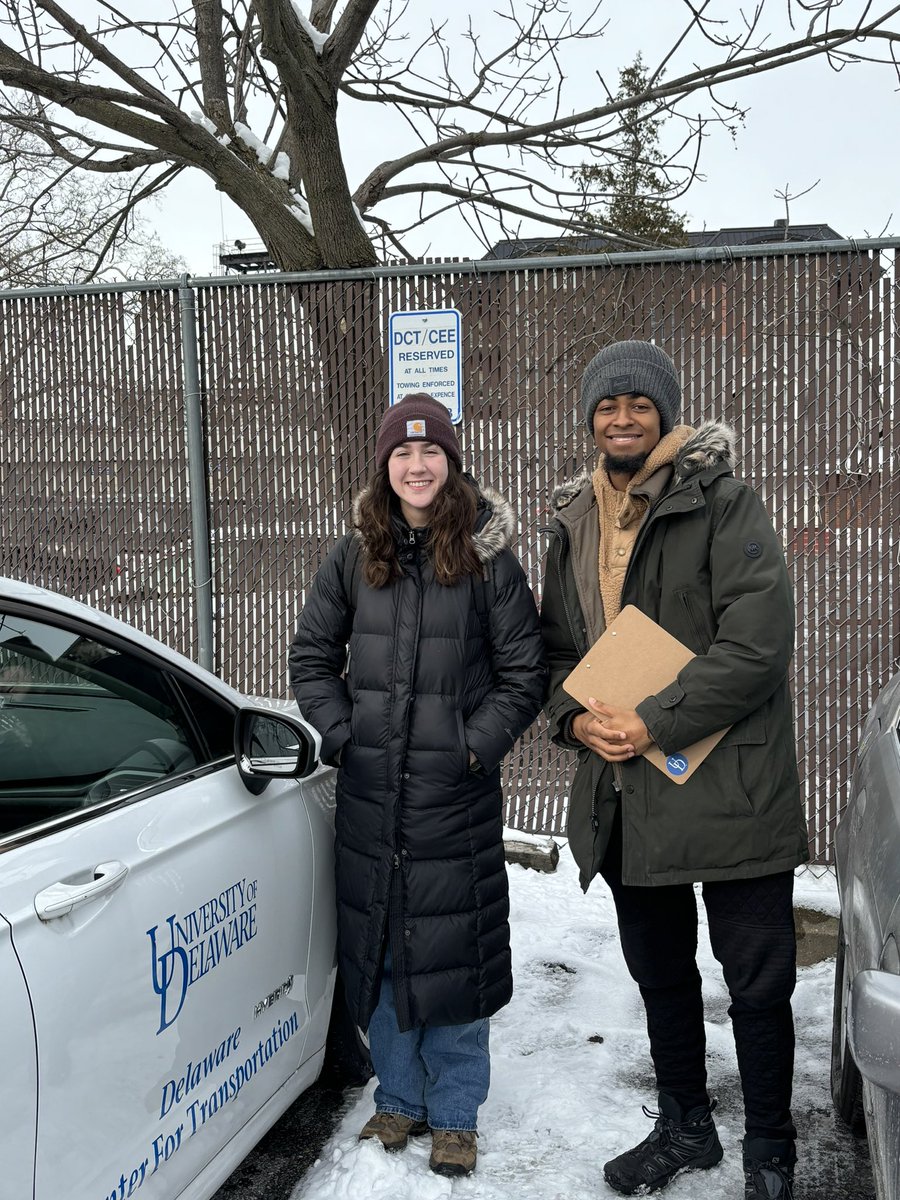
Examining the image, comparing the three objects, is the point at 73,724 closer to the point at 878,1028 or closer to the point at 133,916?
the point at 133,916

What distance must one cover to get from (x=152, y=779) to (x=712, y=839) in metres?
1.26

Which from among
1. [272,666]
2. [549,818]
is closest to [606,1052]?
[549,818]

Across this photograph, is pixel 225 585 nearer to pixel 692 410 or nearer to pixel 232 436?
pixel 232 436

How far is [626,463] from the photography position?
8.07 feet

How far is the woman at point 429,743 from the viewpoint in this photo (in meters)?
2.59

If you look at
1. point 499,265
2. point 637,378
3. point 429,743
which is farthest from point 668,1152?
point 499,265

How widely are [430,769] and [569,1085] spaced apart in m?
1.22

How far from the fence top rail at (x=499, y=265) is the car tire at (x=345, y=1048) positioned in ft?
10.0

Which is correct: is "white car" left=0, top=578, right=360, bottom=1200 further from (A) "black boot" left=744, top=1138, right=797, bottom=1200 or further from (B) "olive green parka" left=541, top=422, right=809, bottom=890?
(A) "black boot" left=744, top=1138, right=797, bottom=1200

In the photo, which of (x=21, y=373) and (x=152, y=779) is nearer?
(x=152, y=779)

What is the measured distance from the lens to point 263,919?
2.44 metres

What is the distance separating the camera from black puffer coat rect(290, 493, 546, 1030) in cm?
258

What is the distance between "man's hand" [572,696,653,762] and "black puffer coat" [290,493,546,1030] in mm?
201

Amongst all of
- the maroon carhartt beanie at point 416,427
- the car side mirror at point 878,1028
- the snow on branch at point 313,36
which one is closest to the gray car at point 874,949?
the car side mirror at point 878,1028
